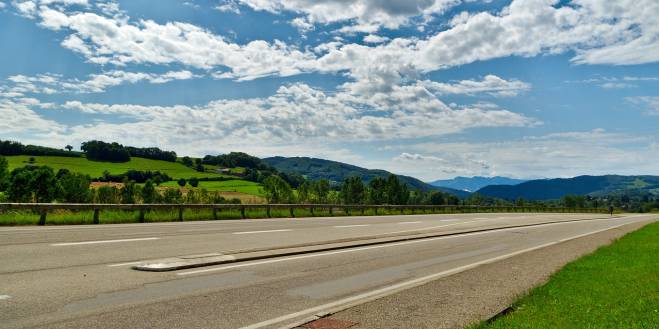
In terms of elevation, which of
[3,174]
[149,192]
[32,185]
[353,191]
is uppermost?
[3,174]

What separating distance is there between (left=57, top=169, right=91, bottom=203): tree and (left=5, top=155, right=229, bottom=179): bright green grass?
15.9 m

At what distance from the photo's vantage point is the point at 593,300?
325 inches

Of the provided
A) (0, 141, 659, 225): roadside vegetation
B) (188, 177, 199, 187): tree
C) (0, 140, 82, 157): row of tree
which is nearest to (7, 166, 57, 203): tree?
(0, 141, 659, 225): roadside vegetation

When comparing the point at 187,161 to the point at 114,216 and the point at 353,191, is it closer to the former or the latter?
the point at 353,191

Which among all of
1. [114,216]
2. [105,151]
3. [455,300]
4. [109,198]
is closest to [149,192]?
[105,151]

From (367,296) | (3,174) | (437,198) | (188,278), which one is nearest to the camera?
(367,296)

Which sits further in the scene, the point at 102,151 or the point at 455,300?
the point at 102,151

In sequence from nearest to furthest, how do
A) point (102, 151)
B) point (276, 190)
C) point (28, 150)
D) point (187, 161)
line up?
point (276, 190)
point (28, 150)
point (102, 151)
point (187, 161)

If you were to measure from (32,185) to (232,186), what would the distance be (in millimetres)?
46211

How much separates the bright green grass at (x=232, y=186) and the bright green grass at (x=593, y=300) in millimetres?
101516

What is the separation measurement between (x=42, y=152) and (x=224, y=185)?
50276mm

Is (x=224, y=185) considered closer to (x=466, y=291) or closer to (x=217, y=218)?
(x=217, y=218)

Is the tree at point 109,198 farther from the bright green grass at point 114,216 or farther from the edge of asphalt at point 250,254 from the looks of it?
the edge of asphalt at point 250,254

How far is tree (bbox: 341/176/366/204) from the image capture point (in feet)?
456
